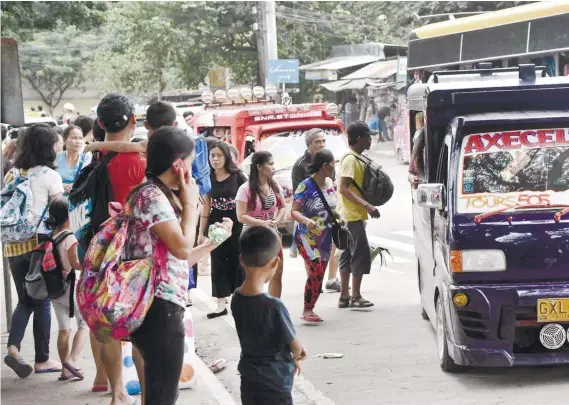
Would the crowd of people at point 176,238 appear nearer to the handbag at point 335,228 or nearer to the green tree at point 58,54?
the handbag at point 335,228

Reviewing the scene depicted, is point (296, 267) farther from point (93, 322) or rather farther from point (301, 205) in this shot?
point (93, 322)

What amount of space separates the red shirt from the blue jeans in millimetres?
1907

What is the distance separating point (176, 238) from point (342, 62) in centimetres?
3704

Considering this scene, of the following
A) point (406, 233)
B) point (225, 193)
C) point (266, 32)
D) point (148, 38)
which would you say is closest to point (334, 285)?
point (225, 193)

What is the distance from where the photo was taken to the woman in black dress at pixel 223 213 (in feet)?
33.9

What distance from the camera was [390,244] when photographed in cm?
1619

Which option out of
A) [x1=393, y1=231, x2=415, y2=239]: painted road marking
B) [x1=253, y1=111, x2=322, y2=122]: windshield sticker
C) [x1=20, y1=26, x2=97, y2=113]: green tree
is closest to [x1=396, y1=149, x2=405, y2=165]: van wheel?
[x1=393, y1=231, x2=415, y2=239]: painted road marking

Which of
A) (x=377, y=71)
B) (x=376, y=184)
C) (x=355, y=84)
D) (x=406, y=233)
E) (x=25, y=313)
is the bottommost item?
(x=406, y=233)

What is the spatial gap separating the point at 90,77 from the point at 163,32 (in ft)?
97.7

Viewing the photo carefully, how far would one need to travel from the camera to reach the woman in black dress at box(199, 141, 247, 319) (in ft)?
33.9

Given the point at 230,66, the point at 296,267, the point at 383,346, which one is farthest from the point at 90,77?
the point at 383,346

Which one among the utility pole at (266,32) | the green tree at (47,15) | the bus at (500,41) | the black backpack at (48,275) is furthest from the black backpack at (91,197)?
the utility pole at (266,32)

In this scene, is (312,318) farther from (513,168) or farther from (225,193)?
(513,168)

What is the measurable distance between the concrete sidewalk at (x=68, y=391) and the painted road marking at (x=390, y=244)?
7.73m
